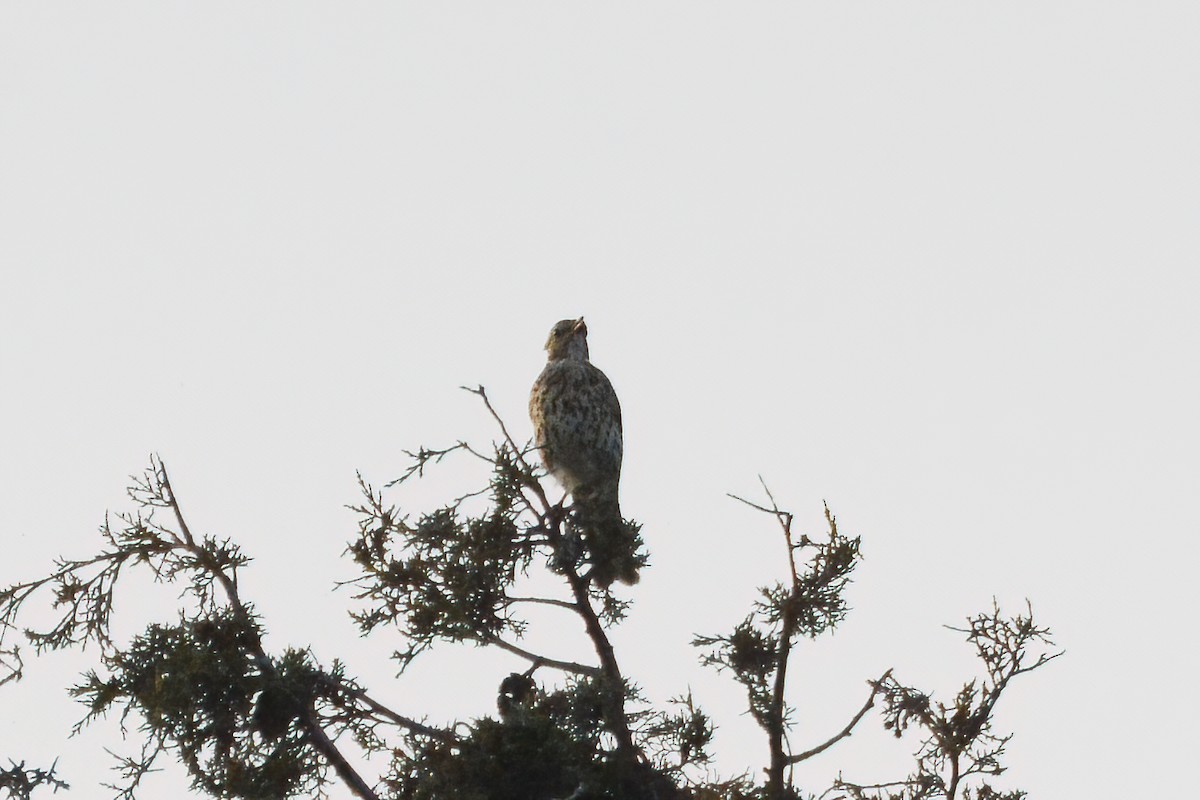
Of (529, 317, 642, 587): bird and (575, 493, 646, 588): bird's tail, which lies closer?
(575, 493, 646, 588): bird's tail

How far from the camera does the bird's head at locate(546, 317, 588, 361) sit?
10906 millimetres

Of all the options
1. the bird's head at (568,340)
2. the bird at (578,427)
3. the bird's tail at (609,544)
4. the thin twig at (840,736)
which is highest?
the bird's head at (568,340)

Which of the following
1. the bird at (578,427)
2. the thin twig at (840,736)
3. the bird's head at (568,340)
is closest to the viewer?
the thin twig at (840,736)

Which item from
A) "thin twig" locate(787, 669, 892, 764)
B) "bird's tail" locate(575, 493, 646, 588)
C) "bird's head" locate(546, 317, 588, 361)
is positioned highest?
"bird's head" locate(546, 317, 588, 361)

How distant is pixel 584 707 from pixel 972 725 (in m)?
1.63

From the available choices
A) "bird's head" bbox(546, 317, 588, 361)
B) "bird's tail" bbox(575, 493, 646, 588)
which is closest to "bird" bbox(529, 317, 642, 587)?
"bird's head" bbox(546, 317, 588, 361)

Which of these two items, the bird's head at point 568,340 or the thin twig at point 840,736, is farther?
the bird's head at point 568,340

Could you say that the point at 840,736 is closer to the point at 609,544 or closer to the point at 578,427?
the point at 609,544

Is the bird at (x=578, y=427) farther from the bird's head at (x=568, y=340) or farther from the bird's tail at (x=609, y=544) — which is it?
the bird's tail at (x=609, y=544)

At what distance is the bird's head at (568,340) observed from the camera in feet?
35.8

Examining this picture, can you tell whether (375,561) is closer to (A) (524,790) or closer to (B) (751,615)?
(A) (524,790)

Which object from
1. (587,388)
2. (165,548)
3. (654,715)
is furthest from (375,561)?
(587,388)

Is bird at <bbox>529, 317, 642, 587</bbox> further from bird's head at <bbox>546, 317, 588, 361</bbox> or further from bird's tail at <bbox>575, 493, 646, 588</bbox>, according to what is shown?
bird's tail at <bbox>575, 493, 646, 588</bbox>

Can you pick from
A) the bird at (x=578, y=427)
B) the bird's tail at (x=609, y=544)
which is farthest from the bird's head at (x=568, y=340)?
the bird's tail at (x=609, y=544)
